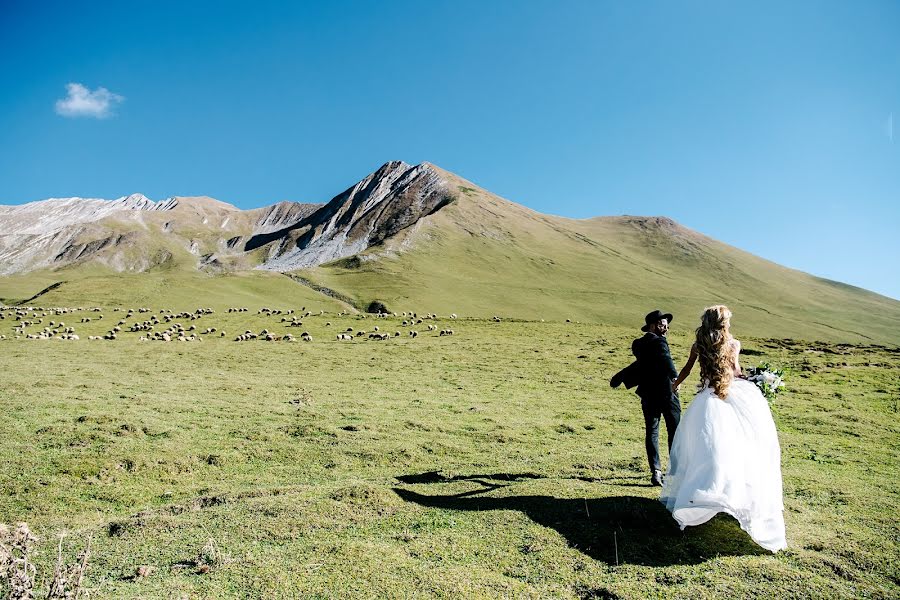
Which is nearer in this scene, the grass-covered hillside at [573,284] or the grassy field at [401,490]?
the grassy field at [401,490]

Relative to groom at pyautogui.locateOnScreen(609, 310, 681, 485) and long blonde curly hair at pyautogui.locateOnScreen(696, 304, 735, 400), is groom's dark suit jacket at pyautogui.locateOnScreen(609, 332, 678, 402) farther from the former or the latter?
long blonde curly hair at pyautogui.locateOnScreen(696, 304, 735, 400)

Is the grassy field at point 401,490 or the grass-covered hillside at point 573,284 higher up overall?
the grass-covered hillside at point 573,284

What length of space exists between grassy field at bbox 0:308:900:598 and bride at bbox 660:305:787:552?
475mm

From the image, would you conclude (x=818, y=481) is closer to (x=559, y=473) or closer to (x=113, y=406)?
(x=559, y=473)

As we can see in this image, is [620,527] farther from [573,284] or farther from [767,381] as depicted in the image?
[573,284]

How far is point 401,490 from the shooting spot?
10859 mm

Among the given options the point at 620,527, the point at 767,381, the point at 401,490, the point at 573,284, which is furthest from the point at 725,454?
the point at 573,284

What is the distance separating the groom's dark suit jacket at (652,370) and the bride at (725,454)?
6.09ft

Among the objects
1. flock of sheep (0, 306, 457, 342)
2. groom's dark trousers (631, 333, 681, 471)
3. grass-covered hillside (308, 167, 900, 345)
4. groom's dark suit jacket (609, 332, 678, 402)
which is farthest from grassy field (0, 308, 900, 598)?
grass-covered hillside (308, 167, 900, 345)

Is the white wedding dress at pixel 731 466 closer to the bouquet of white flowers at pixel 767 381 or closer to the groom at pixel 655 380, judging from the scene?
the bouquet of white flowers at pixel 767 381

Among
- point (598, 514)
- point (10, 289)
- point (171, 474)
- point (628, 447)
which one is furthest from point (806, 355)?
point (10, 289)

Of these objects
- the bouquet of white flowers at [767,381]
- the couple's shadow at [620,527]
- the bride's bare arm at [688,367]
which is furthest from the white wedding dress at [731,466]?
the bouquet of white flowers at [767,381]

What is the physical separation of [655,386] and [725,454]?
3120mm

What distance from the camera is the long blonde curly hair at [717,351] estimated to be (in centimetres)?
911
